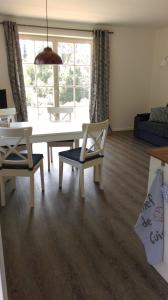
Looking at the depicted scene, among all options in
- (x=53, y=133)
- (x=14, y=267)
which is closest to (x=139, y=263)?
(x=14, y=267)

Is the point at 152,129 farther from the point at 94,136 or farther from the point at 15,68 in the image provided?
the point at 15,68

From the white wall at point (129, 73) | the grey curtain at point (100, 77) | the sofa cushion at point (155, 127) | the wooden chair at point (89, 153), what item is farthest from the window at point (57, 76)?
the wooden chair at point (89, 153)

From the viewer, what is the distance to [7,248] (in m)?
1.96

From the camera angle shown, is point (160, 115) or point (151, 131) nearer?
point (151, 131)

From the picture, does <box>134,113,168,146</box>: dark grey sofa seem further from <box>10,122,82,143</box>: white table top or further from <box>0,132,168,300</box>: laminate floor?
<box>10,122,82,143</box>: white table top

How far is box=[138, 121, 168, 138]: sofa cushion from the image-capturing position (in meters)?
4.51

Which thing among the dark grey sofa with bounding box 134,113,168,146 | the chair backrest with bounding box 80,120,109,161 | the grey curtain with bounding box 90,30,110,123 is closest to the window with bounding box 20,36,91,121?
the grey curtain with bounding box 90,30,110,123

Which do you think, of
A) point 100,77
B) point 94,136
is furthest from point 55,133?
point 100,77

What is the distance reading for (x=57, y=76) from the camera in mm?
5324

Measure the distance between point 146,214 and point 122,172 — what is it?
1.88m

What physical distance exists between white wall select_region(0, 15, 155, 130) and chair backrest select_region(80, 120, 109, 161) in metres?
3.34

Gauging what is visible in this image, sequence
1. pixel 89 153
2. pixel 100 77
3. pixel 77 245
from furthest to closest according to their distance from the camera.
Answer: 1. pixel 100 77
2. pixel 89 153
3. pixel 77 245

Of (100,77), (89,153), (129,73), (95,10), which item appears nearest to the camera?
(89,153)

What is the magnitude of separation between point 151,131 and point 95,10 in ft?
8.23
